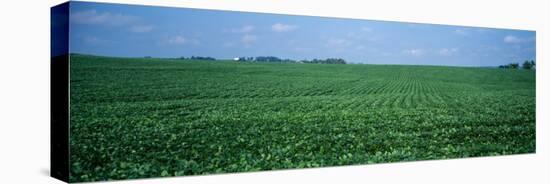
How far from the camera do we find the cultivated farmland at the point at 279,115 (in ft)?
39.6

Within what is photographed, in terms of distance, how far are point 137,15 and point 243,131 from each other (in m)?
2.96

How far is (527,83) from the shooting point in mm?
17594

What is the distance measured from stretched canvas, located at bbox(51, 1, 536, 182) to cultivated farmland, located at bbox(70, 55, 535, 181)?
0.02m

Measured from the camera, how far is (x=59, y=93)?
12203 mm

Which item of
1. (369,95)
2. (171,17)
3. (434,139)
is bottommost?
(434,139)

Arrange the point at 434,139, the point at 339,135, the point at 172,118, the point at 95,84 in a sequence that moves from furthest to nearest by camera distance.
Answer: the point at 434,139 → the point at 339,135 → the point at 172,118 → the point at 95,84

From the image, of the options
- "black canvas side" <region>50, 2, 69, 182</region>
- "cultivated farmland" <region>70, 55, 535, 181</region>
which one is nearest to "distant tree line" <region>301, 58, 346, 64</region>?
"cultivated farmland" <region>70, 55, 535, 181</region>

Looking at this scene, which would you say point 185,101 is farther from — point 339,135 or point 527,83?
point 527,83

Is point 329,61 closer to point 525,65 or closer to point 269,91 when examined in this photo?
point 269,91

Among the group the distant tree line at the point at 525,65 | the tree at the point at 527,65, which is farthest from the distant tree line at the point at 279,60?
the tree at the point at 527,65

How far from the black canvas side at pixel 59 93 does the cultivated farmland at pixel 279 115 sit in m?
0.22

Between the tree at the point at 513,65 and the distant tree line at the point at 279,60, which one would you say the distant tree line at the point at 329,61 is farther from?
the tree at the point at 513,65

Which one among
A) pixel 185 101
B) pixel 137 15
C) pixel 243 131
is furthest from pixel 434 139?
pixel 137 15

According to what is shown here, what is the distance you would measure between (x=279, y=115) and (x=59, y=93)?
4.33 metres
